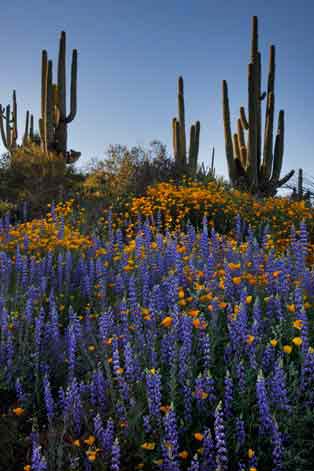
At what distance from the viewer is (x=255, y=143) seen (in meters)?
13.0

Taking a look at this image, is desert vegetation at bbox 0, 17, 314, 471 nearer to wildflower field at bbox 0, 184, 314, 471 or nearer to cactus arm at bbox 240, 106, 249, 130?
wildflower field at bbox 0, 184, 314, 471

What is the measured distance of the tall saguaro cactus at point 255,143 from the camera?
12.9 m

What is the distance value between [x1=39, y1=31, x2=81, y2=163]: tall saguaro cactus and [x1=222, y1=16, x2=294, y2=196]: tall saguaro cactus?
522 centimetres

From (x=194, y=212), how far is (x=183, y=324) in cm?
624

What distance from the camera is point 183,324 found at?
255cm

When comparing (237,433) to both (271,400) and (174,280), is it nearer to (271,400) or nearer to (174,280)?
(271,400)

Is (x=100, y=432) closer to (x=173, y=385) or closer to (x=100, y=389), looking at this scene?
(x=100, y=389)

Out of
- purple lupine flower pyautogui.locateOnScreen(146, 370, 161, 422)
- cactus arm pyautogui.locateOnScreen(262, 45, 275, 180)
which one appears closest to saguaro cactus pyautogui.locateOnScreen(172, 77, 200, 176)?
cactus arm pyautogui.locateOnScreen(262, 45, 275, 180)

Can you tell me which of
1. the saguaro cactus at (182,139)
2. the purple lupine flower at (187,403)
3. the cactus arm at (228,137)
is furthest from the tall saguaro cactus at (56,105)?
the purple lupine flower at (187,403)

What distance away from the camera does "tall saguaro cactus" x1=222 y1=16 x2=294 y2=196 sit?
507 inches

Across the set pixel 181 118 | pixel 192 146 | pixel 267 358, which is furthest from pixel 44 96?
pixel 267 358

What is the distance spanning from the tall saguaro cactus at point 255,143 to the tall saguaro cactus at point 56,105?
5.22 meters

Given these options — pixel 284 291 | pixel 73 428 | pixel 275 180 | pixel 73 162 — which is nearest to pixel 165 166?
pixel 275 180

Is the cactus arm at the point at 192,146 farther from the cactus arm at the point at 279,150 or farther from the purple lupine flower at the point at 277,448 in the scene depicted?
the purple lupine flower at the point at 277,448
